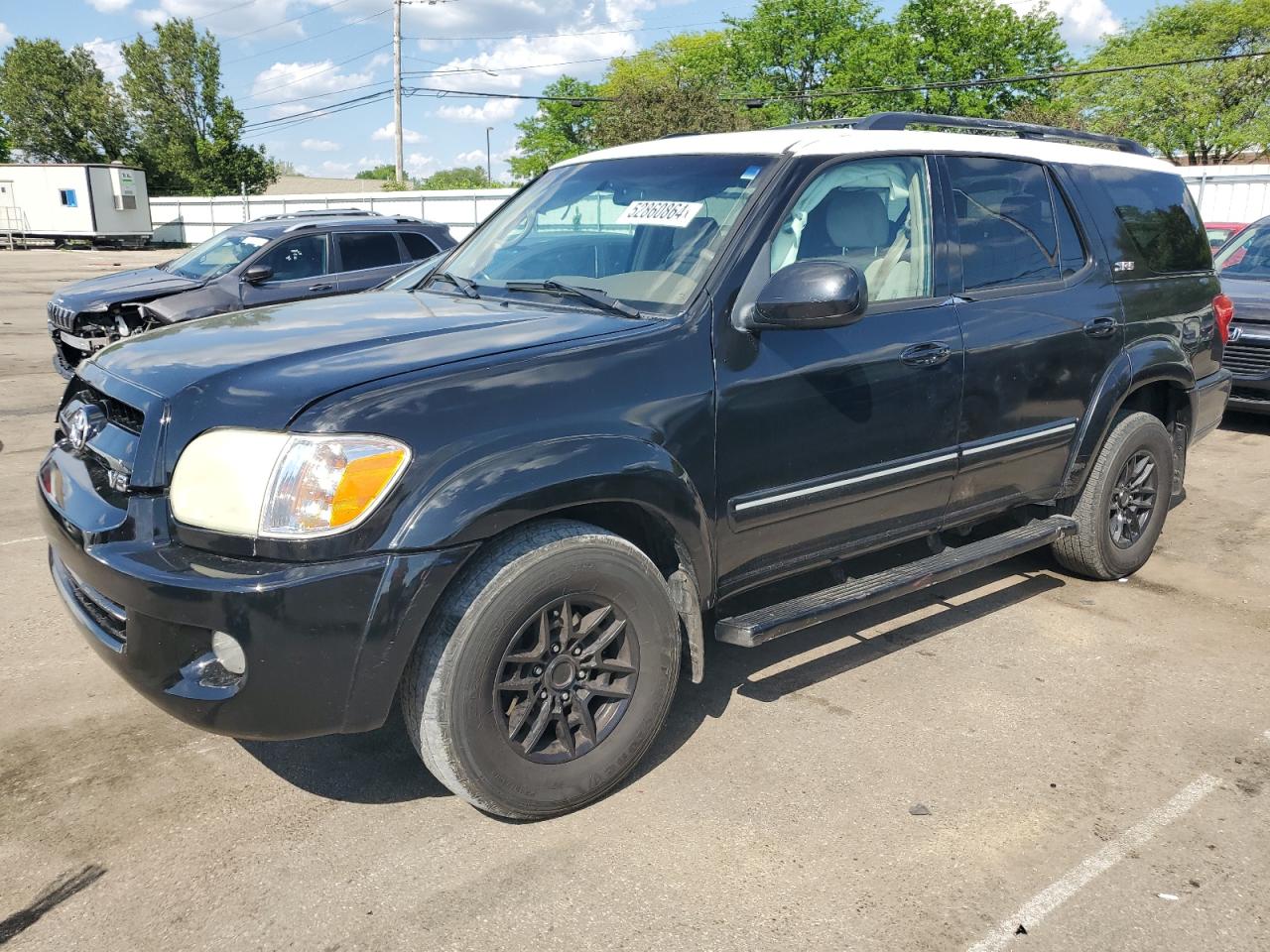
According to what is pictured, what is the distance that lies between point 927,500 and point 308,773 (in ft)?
7.86

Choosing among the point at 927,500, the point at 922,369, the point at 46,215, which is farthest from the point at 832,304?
the point at 46,215

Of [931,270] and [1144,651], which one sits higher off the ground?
[931,270]

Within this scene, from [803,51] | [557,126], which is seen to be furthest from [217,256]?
[557,126]

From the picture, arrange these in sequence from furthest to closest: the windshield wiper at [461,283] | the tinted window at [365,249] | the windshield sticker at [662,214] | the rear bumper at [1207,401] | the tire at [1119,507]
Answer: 1. the tinted window at [365,249]
2. the rear bumper at [1207,401]
3. the tire at [1119,507]
4. the windshield wiper at [461,283]
5. the windshield sticker at [662,214]

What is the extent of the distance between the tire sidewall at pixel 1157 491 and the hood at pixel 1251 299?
151 inches

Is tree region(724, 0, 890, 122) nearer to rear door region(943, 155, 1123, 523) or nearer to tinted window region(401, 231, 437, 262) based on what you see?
tinted window region(401, 231, 437, 262)

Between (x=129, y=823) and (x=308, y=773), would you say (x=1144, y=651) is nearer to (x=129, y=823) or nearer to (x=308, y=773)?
(x=308, y=773)

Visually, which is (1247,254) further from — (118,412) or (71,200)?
(71,200)

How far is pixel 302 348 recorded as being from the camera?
119 inches

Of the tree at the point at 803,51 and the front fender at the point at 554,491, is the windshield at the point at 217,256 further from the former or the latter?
the tree at the point at 803,51

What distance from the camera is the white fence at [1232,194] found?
26484 millimetres

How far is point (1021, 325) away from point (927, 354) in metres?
0.63

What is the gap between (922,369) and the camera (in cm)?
379

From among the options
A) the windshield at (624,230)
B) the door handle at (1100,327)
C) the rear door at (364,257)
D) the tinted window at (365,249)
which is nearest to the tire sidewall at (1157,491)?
the door handle at (1100,327)
